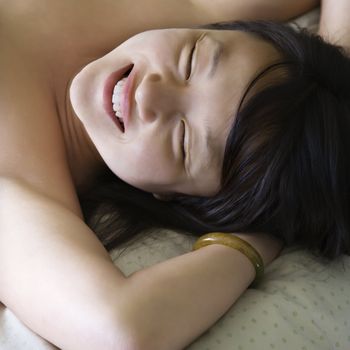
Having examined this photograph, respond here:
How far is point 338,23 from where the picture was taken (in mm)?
1312

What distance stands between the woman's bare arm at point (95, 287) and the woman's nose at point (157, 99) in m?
0.22

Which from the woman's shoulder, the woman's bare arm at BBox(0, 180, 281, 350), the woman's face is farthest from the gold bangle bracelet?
the woman's shoulder

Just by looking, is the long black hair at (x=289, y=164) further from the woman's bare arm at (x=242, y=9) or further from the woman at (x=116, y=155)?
the woman's bare arm at (x=242, y=9)

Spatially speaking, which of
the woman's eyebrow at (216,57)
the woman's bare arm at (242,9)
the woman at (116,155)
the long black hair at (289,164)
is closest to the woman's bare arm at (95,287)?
the woman at (116,155)

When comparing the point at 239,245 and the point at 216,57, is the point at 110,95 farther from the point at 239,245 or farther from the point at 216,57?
the point at 239,245

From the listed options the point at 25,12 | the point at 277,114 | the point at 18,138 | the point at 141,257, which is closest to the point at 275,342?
the point at 141,257

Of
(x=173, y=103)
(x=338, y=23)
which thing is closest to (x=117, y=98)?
(x=173, y=103)

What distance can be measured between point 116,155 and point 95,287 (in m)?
0.32

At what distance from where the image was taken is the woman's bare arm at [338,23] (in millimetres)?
1303

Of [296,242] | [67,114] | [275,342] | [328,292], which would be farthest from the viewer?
[67,114]

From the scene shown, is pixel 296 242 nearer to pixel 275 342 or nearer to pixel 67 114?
pixel 275 342

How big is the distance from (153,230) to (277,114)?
0.32 metres

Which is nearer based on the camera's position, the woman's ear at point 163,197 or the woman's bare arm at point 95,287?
the woman's bare arm at point 95,287

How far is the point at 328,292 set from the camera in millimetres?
924
